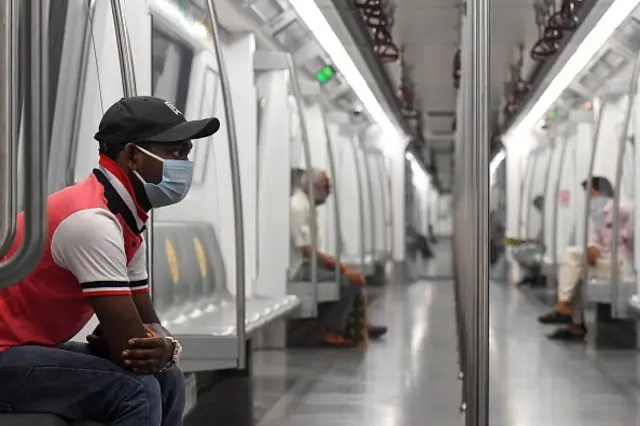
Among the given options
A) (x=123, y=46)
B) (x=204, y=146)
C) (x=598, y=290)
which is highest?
(x=123, y=46)

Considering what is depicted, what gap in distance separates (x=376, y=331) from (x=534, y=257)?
9.59 ft

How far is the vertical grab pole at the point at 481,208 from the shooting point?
341 cm

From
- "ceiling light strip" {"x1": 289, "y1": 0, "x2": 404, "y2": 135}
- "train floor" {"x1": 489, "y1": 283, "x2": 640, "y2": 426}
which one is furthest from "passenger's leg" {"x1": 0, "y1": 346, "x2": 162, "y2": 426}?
"ceiling light strip" {"x1": 289, "y1": 0, "x2": 404, "y2": 135}

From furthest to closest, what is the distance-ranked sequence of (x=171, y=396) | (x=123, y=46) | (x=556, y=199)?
(x=556, y=199), (x=123, y=46), (x=171, y=396)

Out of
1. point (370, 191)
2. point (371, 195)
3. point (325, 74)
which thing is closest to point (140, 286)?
point (325, 74)

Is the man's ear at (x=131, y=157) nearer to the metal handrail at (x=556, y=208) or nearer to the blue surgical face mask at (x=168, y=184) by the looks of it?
the blue surgical face mask at (x=168, y=184)

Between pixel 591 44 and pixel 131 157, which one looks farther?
pixel 591 44

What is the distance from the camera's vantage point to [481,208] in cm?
341

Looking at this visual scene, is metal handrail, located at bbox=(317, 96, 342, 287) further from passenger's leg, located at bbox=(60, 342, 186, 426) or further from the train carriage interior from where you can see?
passenger's leg, located at bbox=(60, 342, 186, 426)

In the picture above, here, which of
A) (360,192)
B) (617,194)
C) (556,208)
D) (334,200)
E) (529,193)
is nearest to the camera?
(617,194)

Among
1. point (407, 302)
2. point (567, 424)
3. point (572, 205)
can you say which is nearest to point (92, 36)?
point (567, 424)

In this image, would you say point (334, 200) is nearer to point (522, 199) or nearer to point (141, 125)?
point (141, 125)

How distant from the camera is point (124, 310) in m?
2.42

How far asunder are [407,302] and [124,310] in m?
9.83
